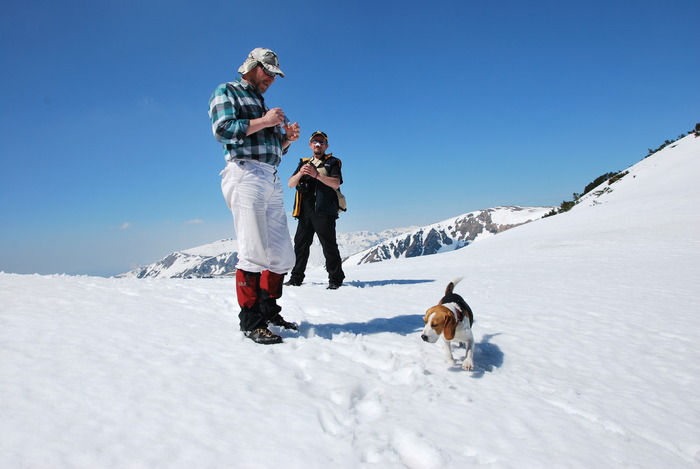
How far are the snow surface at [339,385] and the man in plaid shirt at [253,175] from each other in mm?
418

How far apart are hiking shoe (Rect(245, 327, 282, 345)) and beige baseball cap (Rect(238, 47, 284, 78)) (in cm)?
258

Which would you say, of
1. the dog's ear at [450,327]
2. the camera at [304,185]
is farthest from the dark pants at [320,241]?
the dog's ear at [450,327]

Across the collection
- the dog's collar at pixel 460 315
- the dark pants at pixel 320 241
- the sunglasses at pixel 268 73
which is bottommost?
the dog's collar at pixel 460 315

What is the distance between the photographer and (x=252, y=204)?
11.7 feet

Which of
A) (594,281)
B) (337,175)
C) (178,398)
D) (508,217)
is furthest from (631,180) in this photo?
(508,217)

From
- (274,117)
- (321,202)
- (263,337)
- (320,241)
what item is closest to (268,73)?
(274,117)

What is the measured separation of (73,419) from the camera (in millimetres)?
1858

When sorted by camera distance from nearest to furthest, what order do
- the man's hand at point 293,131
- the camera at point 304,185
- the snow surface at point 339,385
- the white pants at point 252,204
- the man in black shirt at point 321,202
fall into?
the snow surface at point 339,385
the white pants at point 252,204
the man's hand at point 293,131
the man in black shirt at point 321,202
the camera at point 304,185

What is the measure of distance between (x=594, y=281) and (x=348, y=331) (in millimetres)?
5707

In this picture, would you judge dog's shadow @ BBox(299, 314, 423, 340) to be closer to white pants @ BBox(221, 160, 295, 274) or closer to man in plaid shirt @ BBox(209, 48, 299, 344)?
man in plaid shirt @ BBox(209, 48, 299, 344)

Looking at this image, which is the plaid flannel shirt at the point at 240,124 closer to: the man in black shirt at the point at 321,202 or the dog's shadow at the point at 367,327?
the dog's shadow at the point at 367,327

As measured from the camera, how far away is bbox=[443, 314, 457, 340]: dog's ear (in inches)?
120

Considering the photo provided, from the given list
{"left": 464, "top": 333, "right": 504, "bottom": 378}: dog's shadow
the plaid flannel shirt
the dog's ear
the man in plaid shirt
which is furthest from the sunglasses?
{"left": 464, "top": 333, "right": 504, "bottom": 378}: dog's shadow

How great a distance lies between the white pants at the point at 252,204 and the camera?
355 cm
